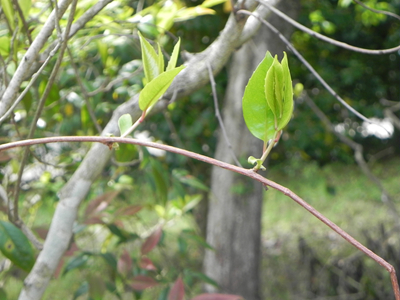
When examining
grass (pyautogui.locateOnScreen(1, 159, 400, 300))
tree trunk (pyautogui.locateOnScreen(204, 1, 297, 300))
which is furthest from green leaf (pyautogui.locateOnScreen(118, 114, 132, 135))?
grass (pyautogui.locateOnScreen(1, 159, 400, 300))

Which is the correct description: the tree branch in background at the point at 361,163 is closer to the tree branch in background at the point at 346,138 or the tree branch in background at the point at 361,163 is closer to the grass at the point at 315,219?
the tree branch in background at the point at 346,138

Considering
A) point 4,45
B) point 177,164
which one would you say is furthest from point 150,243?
point 177,164

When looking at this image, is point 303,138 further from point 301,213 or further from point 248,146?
point 301,213

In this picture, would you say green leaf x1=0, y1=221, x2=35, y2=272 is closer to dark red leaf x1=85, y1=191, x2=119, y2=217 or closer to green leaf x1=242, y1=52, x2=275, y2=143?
dark red leaf x1=85, y1=191, x2=119, y2=217

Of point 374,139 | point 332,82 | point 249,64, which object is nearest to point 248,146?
point 249,64

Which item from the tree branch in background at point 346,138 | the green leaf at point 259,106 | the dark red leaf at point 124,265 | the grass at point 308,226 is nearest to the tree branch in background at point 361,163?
the tree branch in background at point 346,138

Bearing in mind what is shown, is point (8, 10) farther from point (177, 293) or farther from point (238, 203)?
point (238, 203)
